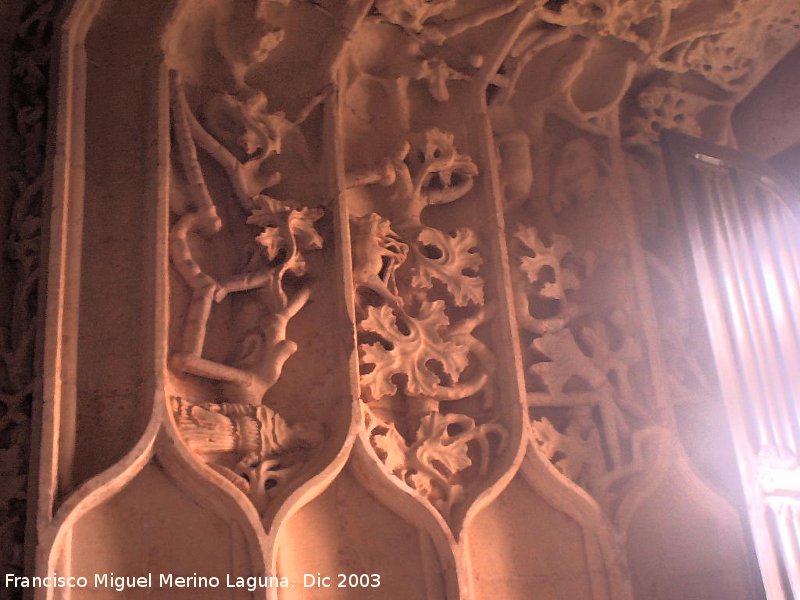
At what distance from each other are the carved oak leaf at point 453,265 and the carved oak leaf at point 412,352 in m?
0.07

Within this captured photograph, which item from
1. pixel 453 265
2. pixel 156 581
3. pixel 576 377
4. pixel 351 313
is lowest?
pixel 156 581

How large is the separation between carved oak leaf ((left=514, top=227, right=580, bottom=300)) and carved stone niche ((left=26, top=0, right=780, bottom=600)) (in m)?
0.01

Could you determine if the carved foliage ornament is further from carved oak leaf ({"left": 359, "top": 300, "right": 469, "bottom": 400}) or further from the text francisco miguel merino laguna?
the text francisco miguel merino laguna

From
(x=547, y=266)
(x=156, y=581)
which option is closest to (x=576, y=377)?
(x=547, y=266)

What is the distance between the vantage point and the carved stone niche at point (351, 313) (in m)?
2.06

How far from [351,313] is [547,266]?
653mm

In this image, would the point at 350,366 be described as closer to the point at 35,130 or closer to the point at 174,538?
the point at 174,538

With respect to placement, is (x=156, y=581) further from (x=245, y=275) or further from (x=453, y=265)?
(x=453, y=265)

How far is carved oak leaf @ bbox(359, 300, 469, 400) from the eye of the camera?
2.35 meters

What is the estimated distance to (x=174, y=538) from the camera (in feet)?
6.67

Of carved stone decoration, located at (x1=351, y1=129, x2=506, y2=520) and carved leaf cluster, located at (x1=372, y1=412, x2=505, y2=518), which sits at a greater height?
carved stone decoration, located at (x1=351, y1=129, x2=506, y2=520)

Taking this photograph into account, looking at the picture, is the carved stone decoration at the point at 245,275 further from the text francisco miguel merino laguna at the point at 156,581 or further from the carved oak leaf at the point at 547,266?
the carved oak leaf at the point at 547,266

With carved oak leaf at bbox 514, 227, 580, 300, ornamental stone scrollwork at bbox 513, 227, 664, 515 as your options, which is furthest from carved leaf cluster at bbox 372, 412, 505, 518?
carved oak leaf at bbox 514, 227, 580, 300

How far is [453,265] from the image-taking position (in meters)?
2.58
